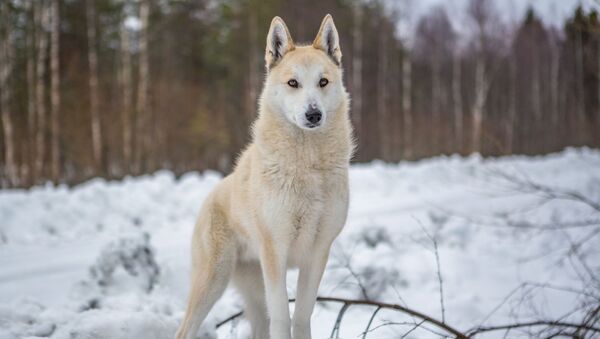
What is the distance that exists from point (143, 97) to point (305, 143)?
14.7 metres

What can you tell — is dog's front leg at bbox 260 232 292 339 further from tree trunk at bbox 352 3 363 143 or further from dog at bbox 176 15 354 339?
tree trunk at bbox 352 3 363 143

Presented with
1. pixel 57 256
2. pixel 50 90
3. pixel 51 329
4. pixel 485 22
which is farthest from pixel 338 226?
pixel 485 22

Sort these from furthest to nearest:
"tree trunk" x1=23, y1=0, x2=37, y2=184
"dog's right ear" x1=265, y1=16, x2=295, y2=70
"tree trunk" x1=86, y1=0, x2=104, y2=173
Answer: "tree trunk" x1=86, y1=0, x2=104, y2=173, "tree trunk" x1=23, y1=0, x2=37, y2=184, "dog's right ear" x1=265, y1=16, x2=295, y2=70

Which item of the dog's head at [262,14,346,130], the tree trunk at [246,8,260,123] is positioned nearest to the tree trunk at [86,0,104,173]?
the tree trunk at [246,8,260,123]

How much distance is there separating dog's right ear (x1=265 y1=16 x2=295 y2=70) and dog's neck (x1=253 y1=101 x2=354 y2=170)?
37 cm

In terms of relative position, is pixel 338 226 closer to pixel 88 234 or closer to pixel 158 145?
pixel 88 234

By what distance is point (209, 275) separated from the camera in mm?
2816

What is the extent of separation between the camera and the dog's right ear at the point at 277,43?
2933mm

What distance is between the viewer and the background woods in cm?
1343

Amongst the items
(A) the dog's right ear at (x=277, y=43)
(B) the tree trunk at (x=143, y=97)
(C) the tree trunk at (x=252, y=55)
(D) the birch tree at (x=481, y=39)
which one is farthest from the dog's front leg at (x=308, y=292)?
(D) the birch tree at (x=481, y=39)

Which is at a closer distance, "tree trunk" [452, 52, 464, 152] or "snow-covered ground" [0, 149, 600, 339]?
"snow-covered ground" [0, 149, 600, 339]

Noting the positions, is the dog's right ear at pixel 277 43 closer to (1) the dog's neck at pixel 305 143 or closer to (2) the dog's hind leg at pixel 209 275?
(1) the dog's neck at pixel 305 143

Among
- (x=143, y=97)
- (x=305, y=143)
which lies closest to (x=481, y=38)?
(x=143, y=97)

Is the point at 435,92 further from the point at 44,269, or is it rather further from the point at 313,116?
the point at 313,116
